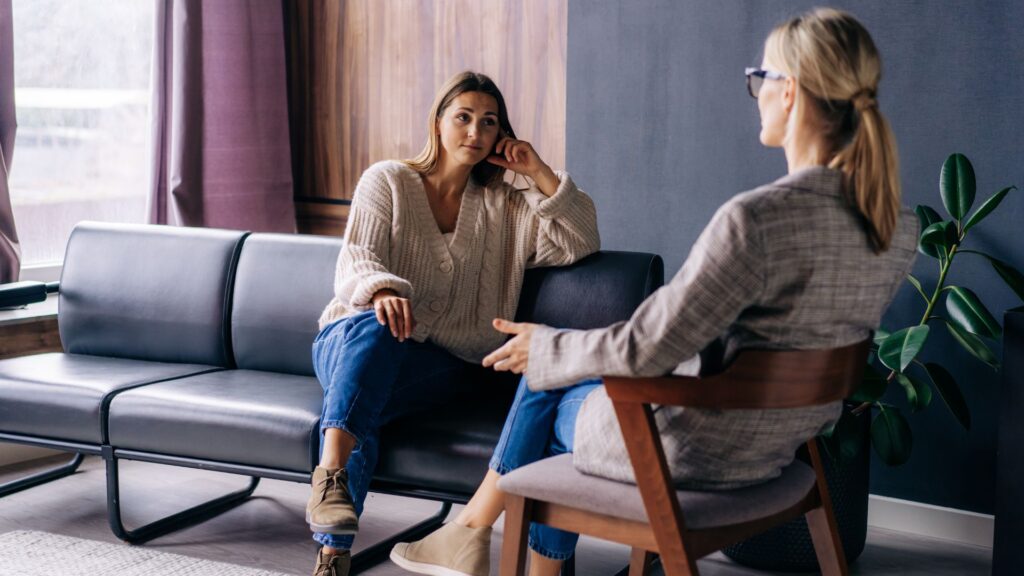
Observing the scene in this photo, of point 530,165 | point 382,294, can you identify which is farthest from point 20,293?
point 530,165

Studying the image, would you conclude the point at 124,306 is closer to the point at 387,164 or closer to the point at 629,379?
the point at 387,164

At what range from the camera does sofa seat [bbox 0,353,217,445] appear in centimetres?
278

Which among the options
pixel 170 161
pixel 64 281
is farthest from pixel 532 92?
pixel 64 281

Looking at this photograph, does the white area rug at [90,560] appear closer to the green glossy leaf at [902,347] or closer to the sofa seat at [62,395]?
the sofa seat at [62,395]

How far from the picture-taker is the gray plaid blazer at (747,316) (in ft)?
5.08

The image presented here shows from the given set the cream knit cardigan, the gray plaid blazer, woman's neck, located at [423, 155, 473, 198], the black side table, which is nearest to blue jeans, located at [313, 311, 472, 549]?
the cream knit cardigan

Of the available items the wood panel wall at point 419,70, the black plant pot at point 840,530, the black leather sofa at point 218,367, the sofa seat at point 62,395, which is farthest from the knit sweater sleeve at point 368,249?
the black plant pot at point 840,530

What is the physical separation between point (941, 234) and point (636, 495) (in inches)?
50.4

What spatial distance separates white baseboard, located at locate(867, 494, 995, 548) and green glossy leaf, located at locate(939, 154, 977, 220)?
843mm

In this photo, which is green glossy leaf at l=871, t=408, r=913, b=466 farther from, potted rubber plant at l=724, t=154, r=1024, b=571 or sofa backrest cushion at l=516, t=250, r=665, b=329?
sofa backrest cushion at l=516, t=250, r=665, b=329

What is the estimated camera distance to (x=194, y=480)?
3.44m

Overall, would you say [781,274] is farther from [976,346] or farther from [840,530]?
Result: [840,530]

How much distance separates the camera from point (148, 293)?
3.22 meters

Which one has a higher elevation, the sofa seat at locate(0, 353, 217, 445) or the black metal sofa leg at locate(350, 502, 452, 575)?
the sofa seat at locate(0, 353, 217, 445)
